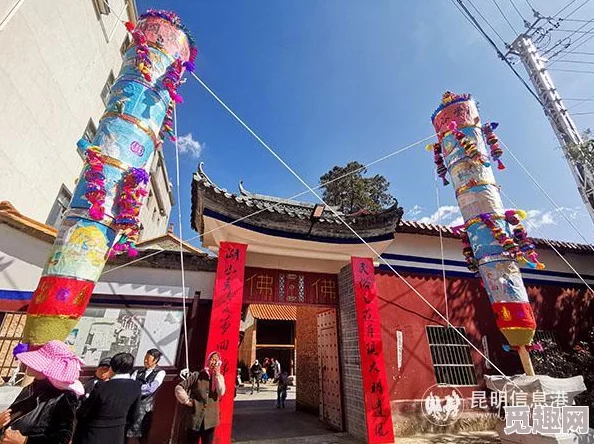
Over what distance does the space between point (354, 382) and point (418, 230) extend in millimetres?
4394

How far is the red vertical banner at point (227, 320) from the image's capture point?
5.13 meters

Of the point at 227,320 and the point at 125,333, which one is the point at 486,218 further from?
the point at 125,333

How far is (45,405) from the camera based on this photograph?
2092 millimetres

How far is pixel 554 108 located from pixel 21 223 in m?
16.8

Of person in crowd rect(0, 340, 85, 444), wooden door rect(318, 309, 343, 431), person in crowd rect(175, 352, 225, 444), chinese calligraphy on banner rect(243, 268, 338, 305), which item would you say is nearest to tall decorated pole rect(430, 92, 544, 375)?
chinese calligraphy on banner rect(243, 268, 338, 305)

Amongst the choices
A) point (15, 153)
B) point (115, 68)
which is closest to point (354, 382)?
point (15, 153)

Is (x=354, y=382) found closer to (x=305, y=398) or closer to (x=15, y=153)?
(x=305, y=398)

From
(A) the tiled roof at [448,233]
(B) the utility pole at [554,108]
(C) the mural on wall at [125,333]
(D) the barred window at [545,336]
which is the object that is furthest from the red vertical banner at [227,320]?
(B) the utility pole at [554,108]

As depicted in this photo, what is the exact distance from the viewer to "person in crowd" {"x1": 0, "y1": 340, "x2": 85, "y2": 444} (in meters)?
2.01

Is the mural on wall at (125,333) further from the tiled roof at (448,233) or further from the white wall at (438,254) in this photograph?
the tiled roof at (448,233)

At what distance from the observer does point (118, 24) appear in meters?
12.0

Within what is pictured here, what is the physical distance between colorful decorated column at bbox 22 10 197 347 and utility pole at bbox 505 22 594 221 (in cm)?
1291

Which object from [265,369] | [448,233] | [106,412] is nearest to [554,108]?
[448,233]

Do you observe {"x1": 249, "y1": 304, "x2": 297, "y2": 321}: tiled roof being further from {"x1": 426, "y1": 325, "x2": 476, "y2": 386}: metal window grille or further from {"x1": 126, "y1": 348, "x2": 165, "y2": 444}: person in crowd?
{"x1": 126, "y1": 348, "x2": 165, "y2": 444}: person in crowd
